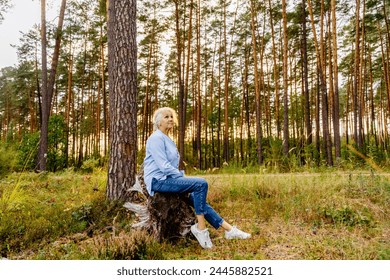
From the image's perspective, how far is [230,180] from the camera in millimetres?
6504

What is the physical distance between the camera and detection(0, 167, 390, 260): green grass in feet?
11.5

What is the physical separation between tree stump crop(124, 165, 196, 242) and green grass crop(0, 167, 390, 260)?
0.16 meters

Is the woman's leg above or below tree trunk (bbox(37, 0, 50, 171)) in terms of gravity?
below

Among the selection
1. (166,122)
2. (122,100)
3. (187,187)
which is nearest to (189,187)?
(187,187)

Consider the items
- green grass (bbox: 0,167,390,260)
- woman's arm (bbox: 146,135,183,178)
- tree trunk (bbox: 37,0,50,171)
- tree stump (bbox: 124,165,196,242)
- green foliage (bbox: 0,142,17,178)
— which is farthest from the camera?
tree trunk (bbox: 37,0,50,171)

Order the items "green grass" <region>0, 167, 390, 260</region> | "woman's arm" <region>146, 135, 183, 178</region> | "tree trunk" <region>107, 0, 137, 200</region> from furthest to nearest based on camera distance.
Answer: "tree trunk" <region>107, 0, 137, 200</region>
"woman's arm" <region>146, 135, 183, 178</region>
"green grass" <region>0, 167, 390, 260</region>

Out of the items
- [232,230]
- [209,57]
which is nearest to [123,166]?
[232,230]

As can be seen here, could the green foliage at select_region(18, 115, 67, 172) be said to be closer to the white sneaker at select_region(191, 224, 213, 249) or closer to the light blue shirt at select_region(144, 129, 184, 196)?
the light blue shirt at select_region(144, 129, 184, 196)

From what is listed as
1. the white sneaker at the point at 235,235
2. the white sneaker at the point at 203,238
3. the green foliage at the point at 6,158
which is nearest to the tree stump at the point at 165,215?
the white sneaker at the point at 203,238

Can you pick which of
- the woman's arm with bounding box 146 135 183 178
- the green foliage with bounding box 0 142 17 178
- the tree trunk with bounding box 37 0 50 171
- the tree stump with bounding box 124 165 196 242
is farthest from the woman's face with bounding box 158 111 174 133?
the tree trunk with bounding box 37 0 50 171

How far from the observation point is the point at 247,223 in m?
4.63

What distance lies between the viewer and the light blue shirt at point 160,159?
3.66 meters
